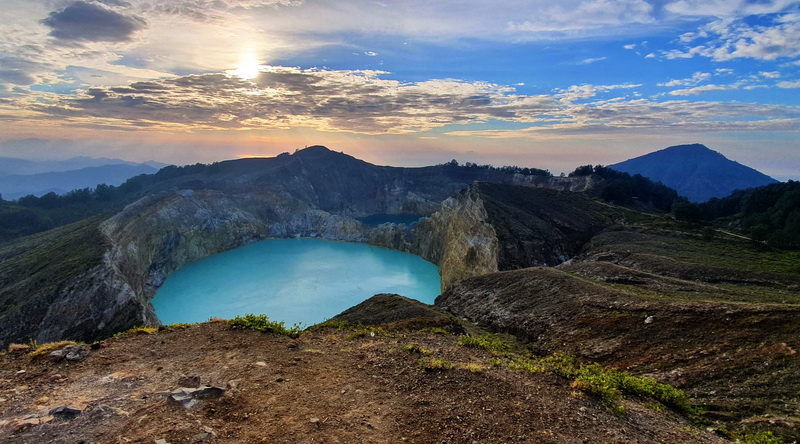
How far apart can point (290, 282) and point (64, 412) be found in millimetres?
51781

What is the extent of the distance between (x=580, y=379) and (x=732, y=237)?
45277 mm

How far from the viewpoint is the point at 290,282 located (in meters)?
56.9

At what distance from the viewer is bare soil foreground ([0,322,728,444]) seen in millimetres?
6461

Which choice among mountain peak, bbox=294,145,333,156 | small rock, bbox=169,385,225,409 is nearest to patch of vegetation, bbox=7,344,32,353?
small rock, bbox=169,385,225,409

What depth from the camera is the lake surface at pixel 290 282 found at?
44.8 m

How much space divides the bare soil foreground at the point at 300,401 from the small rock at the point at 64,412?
0.02 metres

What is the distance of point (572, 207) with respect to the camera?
56.7 metres

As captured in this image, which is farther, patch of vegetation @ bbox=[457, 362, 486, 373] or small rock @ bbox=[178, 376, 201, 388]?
patch of vegetation @ bbox=[457, 362, 486, 373]

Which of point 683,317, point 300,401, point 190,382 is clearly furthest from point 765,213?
point 190,382

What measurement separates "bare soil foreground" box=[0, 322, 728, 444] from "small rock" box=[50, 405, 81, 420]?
2cm

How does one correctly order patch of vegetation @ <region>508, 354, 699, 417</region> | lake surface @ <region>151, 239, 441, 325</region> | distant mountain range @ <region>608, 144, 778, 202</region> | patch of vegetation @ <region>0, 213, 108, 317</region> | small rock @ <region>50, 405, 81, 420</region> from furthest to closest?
1. distant mountain range @ <region>608, 144, 778, 202</region>
2. lake surface @ <region>151, 239, 441, 325</region>
3. patch of vegetation @ <region>0, 213, 108, 317</region>
4. patch of vegetation @ <region>508, 354, 699, 417</region>
5. small rock @ <region>50, 405, 81, 420</region>

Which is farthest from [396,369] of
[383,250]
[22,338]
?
[383,250]

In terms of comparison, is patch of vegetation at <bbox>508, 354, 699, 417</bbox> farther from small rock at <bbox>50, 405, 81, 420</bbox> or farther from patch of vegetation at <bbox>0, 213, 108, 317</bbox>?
patch of vegetation at <bbox>0, 213, 108, 317</bbox>

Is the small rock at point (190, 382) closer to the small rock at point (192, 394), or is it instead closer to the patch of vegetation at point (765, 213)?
the small rock at point (192, 394)
